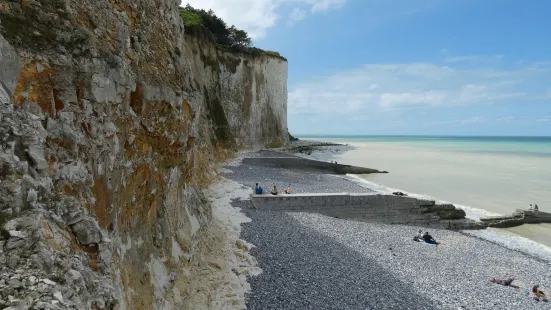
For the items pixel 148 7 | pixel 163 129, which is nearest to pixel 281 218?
pixel 163 129

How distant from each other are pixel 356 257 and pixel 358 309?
3.07m

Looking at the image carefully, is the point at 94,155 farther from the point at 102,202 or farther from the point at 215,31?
the point at 215,31

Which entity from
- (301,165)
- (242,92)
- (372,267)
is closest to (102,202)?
(372,267)

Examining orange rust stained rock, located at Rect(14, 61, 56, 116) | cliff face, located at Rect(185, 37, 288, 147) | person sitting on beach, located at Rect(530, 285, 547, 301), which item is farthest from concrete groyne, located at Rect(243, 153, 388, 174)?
orange rust stained rock, located at Rect(14, 61, 56, 116)

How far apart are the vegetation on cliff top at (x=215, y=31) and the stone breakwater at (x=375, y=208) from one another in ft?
51.7

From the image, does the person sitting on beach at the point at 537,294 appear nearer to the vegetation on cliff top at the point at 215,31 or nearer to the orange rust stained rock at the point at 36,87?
the orange rust stained rock at the point at 36,87

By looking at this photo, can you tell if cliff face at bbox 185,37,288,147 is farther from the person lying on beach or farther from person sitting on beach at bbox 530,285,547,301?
person sitting on beach at bbox 530,285,547,301

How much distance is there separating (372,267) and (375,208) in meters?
6.36

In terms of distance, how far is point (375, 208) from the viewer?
15.3 m

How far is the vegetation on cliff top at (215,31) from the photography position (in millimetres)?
24352

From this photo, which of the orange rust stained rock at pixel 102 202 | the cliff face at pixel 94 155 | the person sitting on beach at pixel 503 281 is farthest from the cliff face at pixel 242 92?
the person sitting on beach at pixel 503 281

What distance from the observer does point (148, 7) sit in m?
5.86

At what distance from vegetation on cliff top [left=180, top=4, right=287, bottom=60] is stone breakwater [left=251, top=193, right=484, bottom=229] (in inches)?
621

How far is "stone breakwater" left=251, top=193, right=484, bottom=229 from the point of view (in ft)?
47.0
